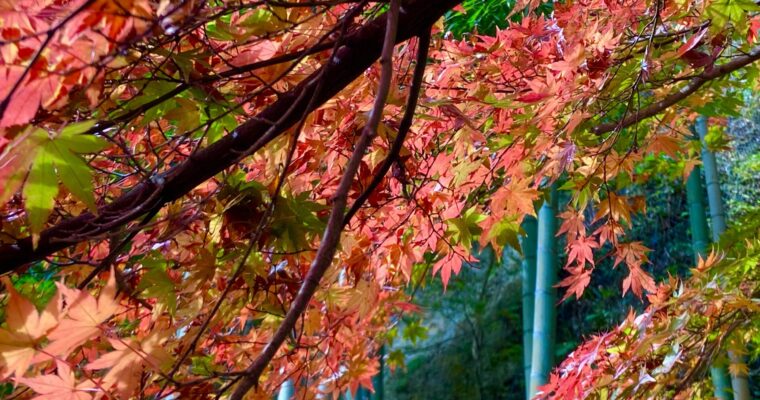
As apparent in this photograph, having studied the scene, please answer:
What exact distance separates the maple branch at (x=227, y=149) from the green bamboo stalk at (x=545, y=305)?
1.44 m

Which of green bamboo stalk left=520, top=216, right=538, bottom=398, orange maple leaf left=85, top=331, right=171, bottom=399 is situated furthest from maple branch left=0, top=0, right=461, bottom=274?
green bamboo stalk left=520, top=216, right=538, bottom=398

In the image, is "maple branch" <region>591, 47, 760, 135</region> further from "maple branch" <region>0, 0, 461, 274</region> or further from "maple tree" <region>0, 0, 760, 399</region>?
"maple branch" <region>0, 0, 461, 274</region>

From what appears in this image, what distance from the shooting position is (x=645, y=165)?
3.97 metres

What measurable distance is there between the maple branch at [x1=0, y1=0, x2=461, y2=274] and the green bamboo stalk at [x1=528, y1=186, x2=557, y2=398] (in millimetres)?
1441

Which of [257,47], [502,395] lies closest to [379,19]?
[257,47]

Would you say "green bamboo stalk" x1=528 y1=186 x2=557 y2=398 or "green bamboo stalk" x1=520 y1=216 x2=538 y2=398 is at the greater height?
"green bamboo stalk" x1=520 y1=216 x2=538 y2=398

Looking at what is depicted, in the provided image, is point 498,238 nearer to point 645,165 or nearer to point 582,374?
point 582,374

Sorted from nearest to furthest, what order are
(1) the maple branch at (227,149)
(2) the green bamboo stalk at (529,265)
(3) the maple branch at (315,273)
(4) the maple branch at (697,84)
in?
(3) the maple branch at (315,273) < (1) the maple branch at (227,149) < (4) the maple branch at (697,84) < (2) the green bamboo stalk at (529,265)

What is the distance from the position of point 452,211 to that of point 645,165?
10.3 feet

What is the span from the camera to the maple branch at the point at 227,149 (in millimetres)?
→ 703

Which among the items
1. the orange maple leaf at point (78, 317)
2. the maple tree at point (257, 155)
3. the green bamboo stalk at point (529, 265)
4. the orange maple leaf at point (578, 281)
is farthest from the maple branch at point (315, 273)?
the green bamboo stalk at point (529, 265)

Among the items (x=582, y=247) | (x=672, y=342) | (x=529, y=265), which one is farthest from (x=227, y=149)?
(x=529, y=265)

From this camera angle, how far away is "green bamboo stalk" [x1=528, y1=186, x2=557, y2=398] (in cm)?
212

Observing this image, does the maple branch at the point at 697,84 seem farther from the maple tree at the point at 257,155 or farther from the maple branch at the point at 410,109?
the maple branch at the point at 410,109
